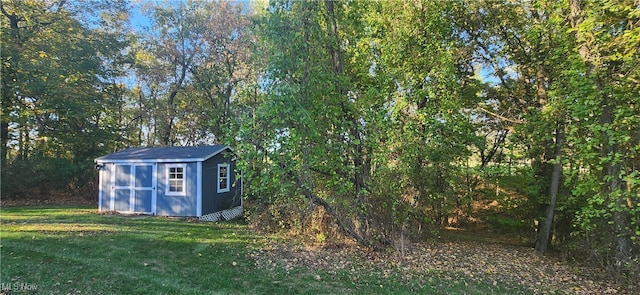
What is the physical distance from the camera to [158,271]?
5.05 metres

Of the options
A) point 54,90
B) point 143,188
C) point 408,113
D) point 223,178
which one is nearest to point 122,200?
point 143,188

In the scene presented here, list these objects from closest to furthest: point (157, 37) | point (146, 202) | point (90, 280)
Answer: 1. point (90, 280)
2. point (146, 202)
3. point (157, 37)

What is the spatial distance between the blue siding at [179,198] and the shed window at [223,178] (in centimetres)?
104

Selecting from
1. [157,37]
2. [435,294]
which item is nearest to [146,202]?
Answer: [435,294]

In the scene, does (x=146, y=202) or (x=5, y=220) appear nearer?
(x=5, y=220)

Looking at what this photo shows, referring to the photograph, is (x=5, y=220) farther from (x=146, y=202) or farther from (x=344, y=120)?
(x=344, y=120)

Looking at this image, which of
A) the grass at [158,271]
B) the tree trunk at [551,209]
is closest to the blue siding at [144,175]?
the grass at [158,271]

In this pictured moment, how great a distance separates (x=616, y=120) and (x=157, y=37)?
19455mm

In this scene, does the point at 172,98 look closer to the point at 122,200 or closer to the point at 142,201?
the point at 122,200

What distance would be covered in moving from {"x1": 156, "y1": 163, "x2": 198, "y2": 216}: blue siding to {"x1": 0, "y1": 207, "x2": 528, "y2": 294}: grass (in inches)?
115

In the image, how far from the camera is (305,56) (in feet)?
20.1

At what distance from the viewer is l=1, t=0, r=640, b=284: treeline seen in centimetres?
559

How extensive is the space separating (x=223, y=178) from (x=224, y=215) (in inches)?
49.6

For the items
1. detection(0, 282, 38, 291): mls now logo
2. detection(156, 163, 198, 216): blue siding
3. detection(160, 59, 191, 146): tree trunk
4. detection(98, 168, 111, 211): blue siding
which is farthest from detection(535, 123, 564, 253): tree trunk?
detection(160, 59, 191, 146): tree trunk
